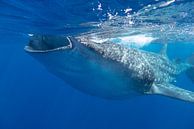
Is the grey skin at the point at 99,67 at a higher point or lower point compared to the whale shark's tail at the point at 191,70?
higher

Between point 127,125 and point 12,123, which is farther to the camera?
point 127,125

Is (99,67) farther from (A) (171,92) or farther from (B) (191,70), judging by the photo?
(B) (191,70)

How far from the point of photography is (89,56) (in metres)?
8.48

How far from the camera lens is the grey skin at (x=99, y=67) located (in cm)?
824

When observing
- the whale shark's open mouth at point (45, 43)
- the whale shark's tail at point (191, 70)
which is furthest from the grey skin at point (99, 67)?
the whale shark's tail at point (191, 70)

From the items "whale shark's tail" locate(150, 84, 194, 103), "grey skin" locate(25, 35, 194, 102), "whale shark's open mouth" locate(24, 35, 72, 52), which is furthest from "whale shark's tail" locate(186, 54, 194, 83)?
"whale shark's open mouth" locate(24, 35, 72, 52)

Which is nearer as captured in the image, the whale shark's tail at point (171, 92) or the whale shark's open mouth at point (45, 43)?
the whale shark's open mouth at point (45, 43)

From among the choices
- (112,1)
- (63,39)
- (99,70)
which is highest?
(112,1)

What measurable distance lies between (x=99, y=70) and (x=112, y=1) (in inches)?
115

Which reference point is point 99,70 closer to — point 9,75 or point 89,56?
point 89,56

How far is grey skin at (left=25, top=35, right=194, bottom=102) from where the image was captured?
8242mm

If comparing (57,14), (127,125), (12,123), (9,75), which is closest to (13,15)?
(57,14)

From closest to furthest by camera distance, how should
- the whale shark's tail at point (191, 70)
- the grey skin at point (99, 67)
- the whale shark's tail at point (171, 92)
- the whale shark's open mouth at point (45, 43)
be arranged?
the grey skin at point (99, 67) < the whale shark's open mouth at point (45, 43) < the whale shark's tail at point (171, 92) < the whale shark's tail at point (191, 70)

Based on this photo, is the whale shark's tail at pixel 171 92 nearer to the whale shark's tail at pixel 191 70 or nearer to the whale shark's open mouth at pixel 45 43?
the whale shark's open mouth at pixel 45 43
